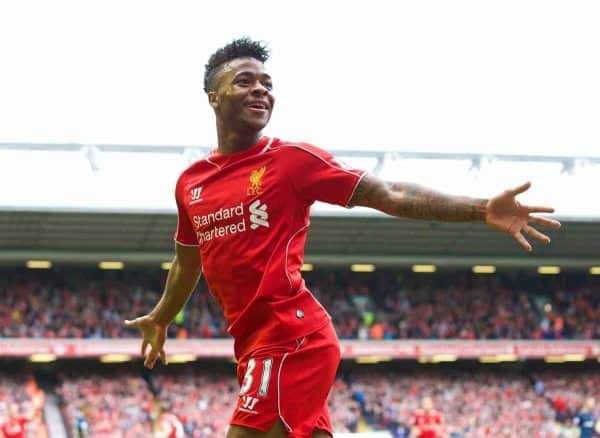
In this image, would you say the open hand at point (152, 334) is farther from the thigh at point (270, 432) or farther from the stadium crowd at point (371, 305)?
the stadium crowd at point (371, 305)

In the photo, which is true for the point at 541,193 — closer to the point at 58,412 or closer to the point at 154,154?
the point at 154,154

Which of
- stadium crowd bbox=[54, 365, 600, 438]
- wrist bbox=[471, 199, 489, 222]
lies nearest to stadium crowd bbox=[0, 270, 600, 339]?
stadium crowd bbox=[54, 365, 600, 438]

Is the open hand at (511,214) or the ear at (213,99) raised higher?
the ear at (213,99)

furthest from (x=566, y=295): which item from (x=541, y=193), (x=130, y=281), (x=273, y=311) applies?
(x=273, y=311)

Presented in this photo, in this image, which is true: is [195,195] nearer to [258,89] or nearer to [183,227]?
[183,227]

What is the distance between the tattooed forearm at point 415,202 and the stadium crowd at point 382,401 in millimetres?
19134

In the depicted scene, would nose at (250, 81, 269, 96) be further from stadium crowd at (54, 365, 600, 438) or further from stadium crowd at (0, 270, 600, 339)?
stadium crowd at (0, 270, 600, 339)

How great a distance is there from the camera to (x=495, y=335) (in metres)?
31.4

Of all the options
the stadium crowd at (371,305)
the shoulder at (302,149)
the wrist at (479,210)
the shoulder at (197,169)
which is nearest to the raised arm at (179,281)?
the shoulder at (197,169)

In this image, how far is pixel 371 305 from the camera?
31734 mm

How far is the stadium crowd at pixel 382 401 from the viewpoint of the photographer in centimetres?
2450

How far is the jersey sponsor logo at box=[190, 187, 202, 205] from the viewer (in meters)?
4.93

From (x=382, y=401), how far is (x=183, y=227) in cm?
2297

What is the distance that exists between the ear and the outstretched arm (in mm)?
791
